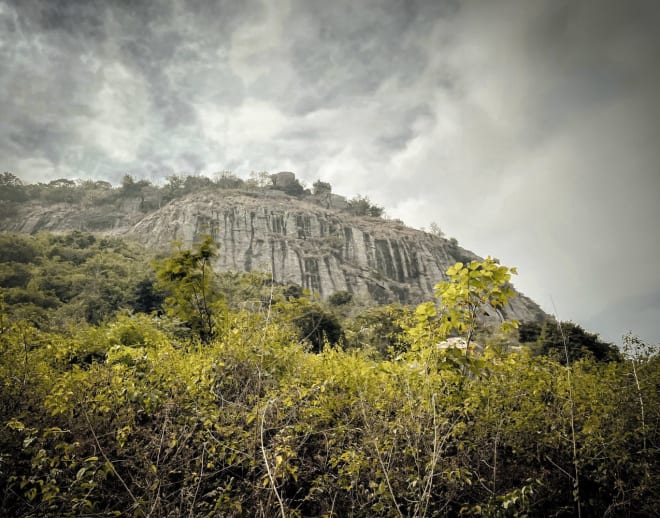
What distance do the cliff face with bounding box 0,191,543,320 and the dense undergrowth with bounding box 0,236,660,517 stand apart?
165 ft

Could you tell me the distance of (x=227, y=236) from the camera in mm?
63031

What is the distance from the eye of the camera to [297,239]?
218 feet

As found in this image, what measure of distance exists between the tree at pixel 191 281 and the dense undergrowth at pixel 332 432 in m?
1.53

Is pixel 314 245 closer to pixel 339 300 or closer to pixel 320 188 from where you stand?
pixel 339 300

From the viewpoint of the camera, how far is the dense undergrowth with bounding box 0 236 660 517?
3094 millimetres

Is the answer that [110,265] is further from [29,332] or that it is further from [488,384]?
[488,384]

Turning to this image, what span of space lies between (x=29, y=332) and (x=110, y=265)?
39.4 meters

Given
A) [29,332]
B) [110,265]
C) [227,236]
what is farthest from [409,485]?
[227,236]

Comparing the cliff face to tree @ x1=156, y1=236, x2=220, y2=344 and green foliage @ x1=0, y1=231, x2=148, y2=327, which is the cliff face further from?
tree @ x1=156, y1=236, x2=220, y2=344

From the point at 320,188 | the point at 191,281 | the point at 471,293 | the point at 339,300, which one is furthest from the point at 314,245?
the point at 471,293

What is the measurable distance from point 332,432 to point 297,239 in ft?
207

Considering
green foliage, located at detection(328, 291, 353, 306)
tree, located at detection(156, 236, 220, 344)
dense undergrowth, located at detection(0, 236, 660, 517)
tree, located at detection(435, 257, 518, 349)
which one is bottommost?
dense undergrowth, located at detection(0, 236, 660, 517)

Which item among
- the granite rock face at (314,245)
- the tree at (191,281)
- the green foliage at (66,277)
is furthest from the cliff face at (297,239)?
the tree at (191,281)

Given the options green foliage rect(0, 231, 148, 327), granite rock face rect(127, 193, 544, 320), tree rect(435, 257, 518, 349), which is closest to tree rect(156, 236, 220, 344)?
tree rect(435, 257, 518, 349)
